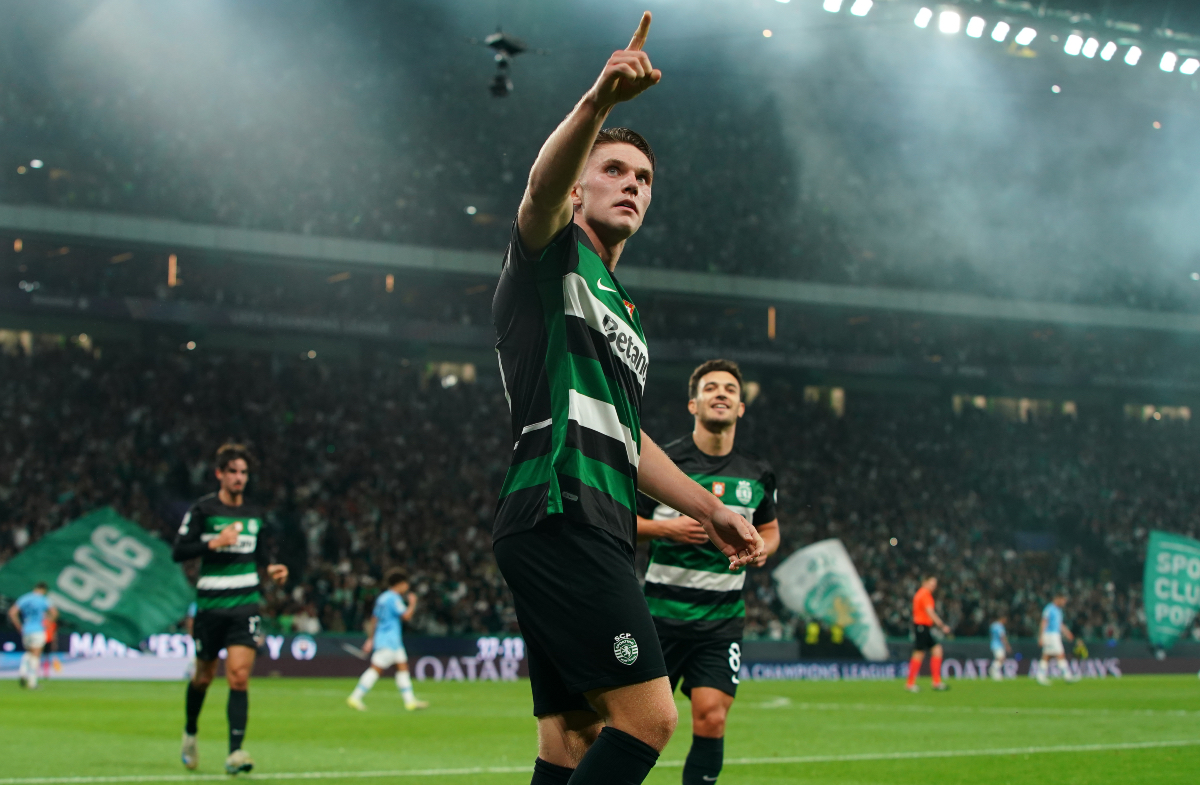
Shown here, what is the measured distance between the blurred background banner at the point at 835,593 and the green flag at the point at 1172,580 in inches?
237

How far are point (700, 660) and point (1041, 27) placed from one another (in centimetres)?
2008

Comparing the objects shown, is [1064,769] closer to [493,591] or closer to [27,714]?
[27,714]

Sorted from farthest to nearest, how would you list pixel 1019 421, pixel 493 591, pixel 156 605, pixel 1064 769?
1. pixel 1019 421
2. pixel 493 591
3. pixel 156 605
4. pixel 1064 769

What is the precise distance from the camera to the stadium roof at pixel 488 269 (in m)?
34.1

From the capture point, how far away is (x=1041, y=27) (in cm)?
2319

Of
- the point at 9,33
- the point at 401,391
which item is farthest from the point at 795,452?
the point at 9,33

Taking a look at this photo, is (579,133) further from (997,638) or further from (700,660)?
(997,638)

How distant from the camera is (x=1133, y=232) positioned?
41656mm

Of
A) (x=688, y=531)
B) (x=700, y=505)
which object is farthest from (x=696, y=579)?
(x=700, y=505)

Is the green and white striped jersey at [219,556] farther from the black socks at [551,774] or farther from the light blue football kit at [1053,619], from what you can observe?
the light blue football kit at [1053,619]

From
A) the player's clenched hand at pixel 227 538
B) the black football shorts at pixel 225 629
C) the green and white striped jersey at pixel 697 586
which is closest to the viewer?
the green and white striped jersey at pixel 697 586

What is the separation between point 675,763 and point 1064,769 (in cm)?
301

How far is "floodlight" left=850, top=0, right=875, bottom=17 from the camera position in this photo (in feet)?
78.8

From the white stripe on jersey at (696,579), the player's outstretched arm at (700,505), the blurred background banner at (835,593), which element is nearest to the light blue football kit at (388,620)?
the white stripe on jersey at (696,579)
